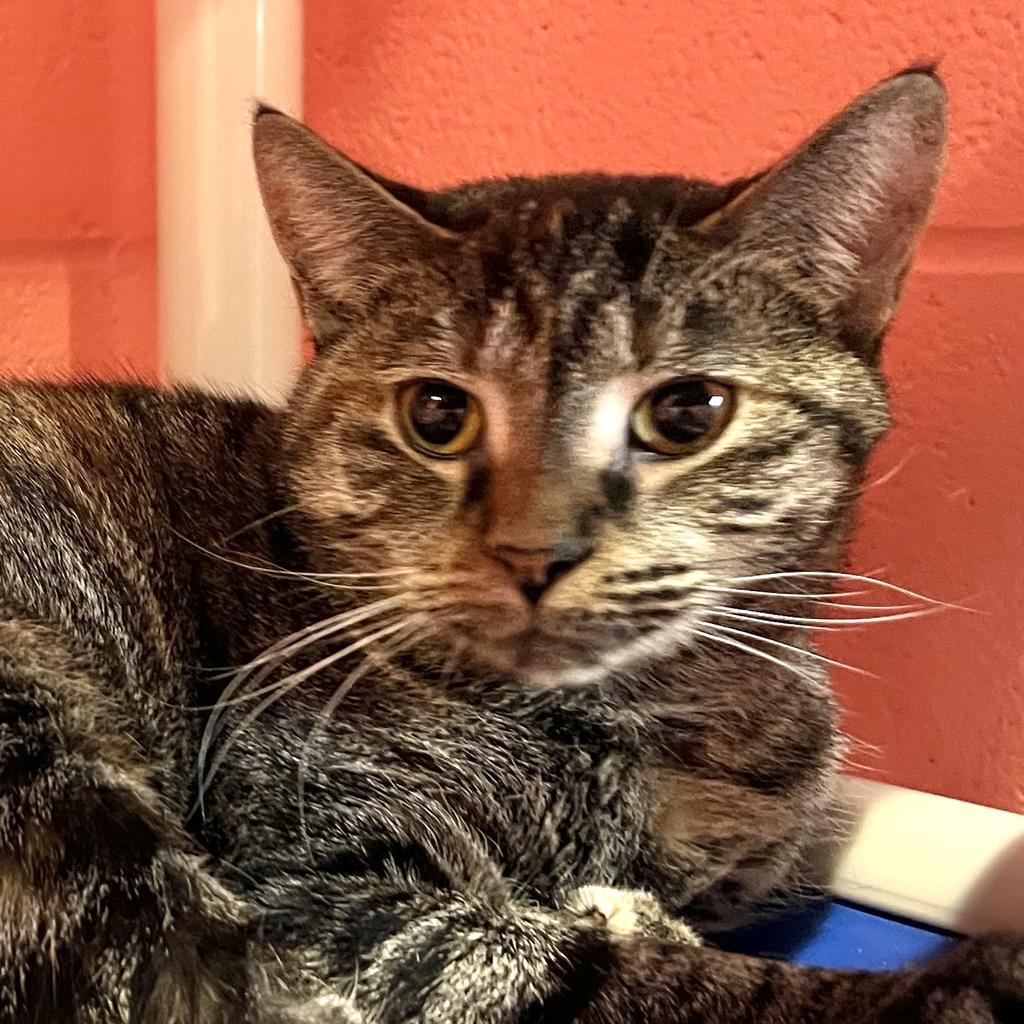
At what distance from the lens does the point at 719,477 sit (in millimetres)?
819

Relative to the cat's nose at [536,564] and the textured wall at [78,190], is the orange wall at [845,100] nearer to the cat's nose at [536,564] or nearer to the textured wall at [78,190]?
the textured wall at [78,190]

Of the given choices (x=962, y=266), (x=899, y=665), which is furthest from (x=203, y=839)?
(x=962, y=266)

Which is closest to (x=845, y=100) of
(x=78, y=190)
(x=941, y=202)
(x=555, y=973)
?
(x=941, y=202)

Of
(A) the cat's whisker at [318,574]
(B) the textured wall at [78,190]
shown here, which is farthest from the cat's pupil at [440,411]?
A: (B) the textured wall at [78,190]

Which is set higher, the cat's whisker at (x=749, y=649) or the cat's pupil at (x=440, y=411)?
the cat's pupil at (x=440, y=411)

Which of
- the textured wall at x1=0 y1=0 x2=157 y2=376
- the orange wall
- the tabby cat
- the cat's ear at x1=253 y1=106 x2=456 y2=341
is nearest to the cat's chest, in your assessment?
the tabby cat

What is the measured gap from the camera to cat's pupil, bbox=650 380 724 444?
830mm

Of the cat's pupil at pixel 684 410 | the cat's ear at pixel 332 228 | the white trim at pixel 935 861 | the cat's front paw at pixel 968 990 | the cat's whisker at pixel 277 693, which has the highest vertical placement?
the cat's ear at pixel 332 228

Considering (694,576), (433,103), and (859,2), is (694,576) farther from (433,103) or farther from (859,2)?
(433,103)

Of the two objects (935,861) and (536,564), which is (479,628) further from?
(935,861)

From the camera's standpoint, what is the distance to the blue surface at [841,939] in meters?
0.92

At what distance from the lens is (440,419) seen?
874 mm

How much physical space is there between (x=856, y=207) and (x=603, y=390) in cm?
23

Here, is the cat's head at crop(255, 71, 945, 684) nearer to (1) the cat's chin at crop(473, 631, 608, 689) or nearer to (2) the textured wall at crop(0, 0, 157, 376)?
(1) the cat's chin at crop(473, 631, 608, 689)
